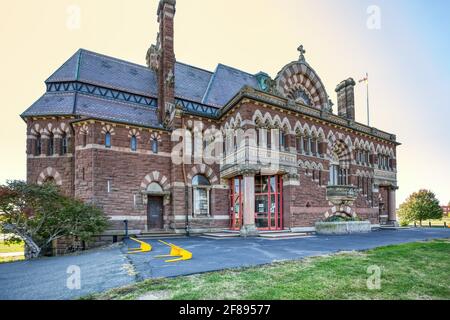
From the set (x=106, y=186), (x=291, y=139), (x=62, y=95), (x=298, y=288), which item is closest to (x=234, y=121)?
(x=291, y=139)

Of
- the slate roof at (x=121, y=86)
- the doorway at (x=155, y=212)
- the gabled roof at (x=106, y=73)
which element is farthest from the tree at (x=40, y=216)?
the gabled roof at (x=106, y=73)

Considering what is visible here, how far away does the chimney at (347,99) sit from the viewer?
29355mm

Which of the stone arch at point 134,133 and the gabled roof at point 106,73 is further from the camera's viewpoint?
the gabled roof at point 106,73

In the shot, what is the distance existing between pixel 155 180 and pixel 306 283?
1588 centimetres

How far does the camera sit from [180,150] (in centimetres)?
2055

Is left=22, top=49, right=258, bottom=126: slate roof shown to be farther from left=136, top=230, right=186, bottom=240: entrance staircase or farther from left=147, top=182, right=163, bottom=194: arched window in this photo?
left=136, top=230, right=186, bottom=240: entrance staircase

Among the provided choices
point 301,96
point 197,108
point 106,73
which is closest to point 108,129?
point 106,73

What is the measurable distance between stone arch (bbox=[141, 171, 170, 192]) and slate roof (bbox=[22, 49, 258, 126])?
3.91m

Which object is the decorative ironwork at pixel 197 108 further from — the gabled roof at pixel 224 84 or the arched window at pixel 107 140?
the arched window at pixel 107 140

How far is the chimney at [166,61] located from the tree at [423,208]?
142 ft

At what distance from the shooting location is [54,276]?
23.4 ft

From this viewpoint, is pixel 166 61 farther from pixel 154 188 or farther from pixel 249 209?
pixel 249 209
